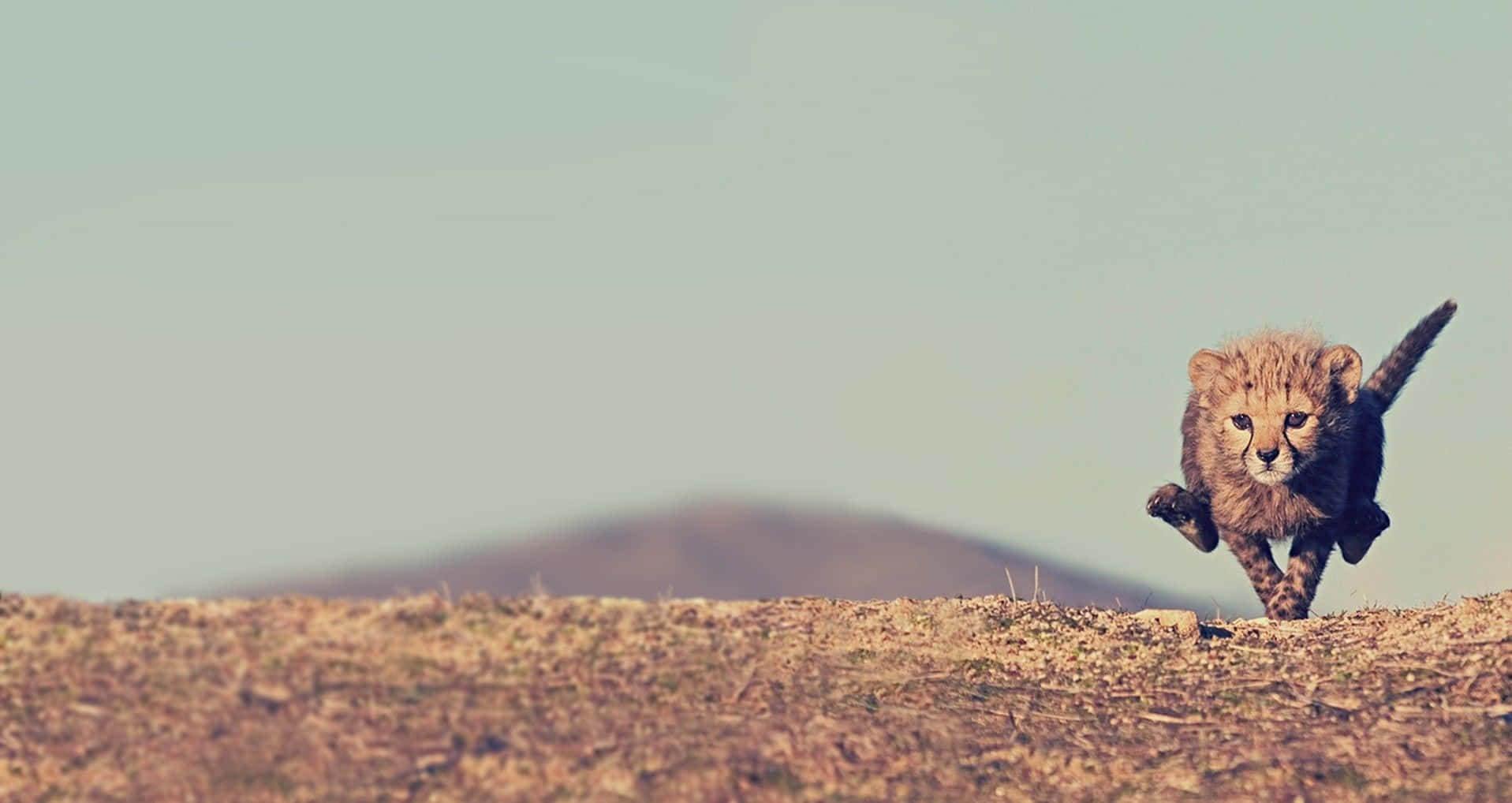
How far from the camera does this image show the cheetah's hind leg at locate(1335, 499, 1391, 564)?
14.8 meters

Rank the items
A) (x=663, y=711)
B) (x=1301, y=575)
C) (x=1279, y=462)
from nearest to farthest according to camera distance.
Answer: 1. (x=663, y=711)
2. (x=1279, y=462)
3. (x=1301, y=575)

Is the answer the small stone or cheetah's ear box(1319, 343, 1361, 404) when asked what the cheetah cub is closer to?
cheetah's ear box(1319, 343, 1361, 404)

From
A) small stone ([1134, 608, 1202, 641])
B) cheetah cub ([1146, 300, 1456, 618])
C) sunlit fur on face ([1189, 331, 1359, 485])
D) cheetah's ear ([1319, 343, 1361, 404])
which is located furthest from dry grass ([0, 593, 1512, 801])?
cheetah's ear ([1319, 343, 1361, 404])

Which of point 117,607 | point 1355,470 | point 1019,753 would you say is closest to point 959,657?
point 1019,753

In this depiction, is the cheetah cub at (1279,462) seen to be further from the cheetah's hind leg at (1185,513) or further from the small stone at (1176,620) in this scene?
the small stone at (1176,620)

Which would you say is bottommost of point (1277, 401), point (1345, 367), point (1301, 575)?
point (1301, 575)

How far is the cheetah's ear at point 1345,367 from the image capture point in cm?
1420

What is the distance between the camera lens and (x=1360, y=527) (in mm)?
14875

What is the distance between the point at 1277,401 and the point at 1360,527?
1.74m

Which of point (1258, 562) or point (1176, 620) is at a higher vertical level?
point (1258, 562)

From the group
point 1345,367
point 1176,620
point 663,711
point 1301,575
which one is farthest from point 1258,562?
point 663,711

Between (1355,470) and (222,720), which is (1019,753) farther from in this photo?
(1355,470)

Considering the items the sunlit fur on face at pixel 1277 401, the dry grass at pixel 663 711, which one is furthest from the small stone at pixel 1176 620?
the sunlit fur on face at pixel 1277 401

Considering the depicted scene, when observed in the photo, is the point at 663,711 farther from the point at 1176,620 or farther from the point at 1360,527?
the point at 1360,527
